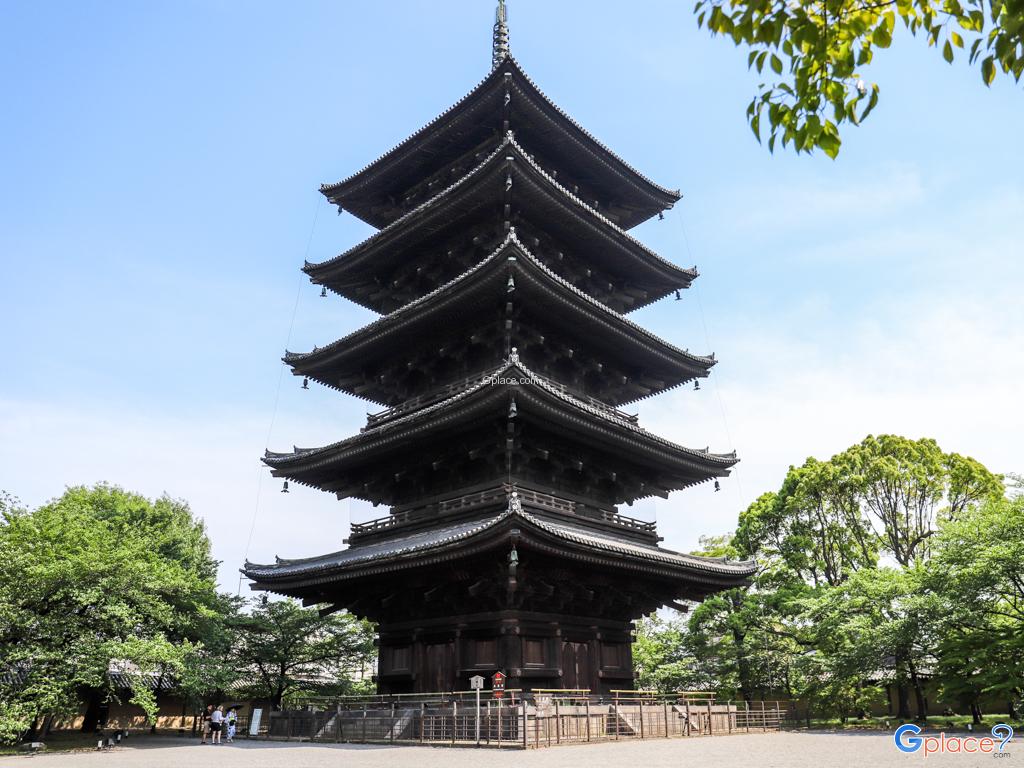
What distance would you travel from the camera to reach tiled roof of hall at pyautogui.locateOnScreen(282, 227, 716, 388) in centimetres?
2126

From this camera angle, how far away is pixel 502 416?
2067 centimetres

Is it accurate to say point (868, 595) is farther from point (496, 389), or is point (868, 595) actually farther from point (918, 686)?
point (496, 389)

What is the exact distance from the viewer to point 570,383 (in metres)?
25.3

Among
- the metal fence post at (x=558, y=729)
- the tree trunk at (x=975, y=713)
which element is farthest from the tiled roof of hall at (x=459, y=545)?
the tree trunk at (x=975, y=713)

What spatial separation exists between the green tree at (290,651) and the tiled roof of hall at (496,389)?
375 inches

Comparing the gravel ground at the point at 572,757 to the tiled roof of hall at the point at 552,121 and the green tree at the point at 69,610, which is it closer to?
the green tree at the point at 69,610

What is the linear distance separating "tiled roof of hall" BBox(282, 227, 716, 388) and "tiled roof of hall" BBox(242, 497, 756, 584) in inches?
276

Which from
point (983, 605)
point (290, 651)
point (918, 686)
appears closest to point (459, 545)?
point (290, 651)

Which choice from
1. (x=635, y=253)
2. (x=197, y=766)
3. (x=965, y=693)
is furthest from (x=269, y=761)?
(x=965, y=693)

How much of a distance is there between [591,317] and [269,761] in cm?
1560

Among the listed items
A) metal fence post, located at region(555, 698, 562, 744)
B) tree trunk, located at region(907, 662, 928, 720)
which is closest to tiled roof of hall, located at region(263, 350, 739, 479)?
metal fence post, located at region(555, 698, 562, 744)

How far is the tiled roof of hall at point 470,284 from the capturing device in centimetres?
2126

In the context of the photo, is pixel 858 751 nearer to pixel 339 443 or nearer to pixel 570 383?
pixel 570 383

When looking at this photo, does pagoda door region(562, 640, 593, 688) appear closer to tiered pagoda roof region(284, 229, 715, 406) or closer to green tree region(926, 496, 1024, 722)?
tiered pagoda roof region(284, 229, 715, 406)
